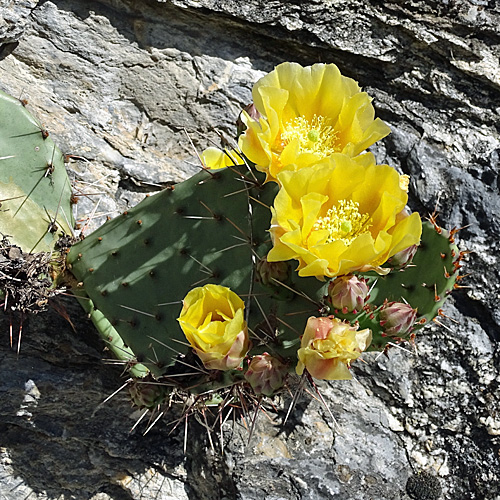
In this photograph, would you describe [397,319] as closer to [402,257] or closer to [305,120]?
[402,257]

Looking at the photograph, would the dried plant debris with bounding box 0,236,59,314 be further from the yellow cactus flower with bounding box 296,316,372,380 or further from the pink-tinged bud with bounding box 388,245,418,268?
the pink-tinged bud with bounding box 388,245,418,268

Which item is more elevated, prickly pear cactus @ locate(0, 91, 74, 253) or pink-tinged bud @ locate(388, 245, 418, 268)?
pink-tinged bud @ locate(388, 245, 418, 268)

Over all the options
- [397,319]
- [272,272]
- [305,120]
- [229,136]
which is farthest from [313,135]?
[229,136]

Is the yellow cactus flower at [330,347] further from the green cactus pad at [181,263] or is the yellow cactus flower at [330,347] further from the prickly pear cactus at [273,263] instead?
the green cactus pad at [181,263]

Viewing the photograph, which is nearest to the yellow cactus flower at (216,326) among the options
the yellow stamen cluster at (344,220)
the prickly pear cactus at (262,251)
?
the prickly pear cactus at (262,251)

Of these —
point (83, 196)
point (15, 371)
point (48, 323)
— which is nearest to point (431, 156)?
point (83, 196)

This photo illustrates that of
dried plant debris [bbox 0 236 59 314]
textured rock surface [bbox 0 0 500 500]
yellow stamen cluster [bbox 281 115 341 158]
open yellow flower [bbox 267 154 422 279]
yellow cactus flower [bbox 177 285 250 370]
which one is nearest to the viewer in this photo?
open yellow flower [bbox 267 154 422 279]

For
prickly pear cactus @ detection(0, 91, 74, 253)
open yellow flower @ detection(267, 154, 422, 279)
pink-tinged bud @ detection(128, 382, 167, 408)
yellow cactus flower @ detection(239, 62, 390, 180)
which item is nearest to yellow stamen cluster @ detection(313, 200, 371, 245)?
open yellow flower @ detection(267, 154, 422, 279)
